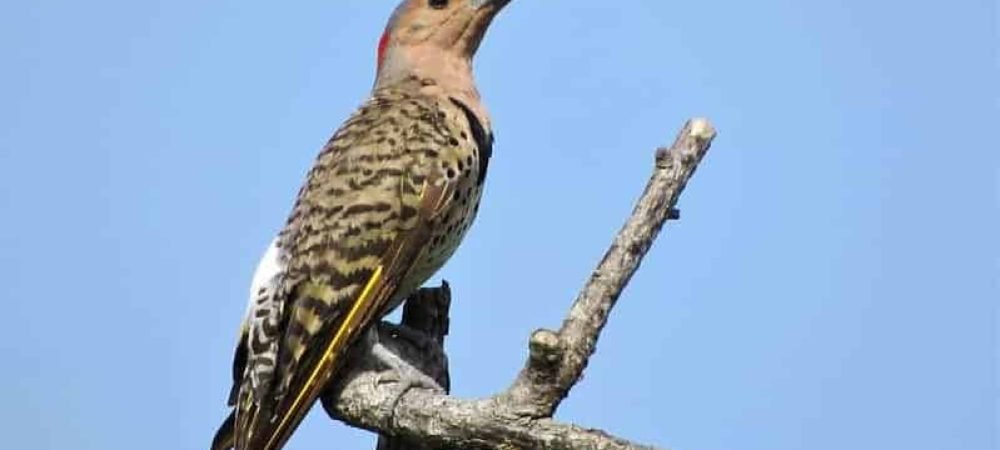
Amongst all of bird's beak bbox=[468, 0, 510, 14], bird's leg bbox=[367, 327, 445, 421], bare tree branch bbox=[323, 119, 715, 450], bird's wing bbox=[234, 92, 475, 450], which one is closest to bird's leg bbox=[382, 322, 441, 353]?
bird's leg bbox=[367, 327, 445, 421]

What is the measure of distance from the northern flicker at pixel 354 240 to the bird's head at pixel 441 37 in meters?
0.09

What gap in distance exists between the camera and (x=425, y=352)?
275 inches

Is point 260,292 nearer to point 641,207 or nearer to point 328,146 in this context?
point 328,146

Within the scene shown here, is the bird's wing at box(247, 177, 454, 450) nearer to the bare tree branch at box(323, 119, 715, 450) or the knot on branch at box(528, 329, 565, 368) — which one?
the bare tree branch at box(323, 119, 715, 450)

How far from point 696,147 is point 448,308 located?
4.80ft

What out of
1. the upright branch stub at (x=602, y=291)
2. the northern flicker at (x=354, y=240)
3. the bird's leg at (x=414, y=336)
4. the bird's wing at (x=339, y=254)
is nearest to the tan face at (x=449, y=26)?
the northern flicker at (x=354, y=240)

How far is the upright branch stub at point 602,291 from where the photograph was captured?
18.1ft

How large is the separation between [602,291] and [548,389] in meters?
0.40

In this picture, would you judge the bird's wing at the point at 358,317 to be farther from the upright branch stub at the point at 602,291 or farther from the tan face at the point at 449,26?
the upright branch stub at the point at 602,291

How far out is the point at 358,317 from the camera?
6.91 meters

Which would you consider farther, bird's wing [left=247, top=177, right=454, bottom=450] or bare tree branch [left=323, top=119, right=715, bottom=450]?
bird's wing [left=247, top=177, right=454, bottom=450]

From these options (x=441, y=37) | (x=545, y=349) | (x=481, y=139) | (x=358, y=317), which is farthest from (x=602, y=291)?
(x=441, y=37)

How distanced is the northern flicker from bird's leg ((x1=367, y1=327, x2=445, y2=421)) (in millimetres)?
87

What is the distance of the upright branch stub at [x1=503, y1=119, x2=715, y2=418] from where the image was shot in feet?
18.1
